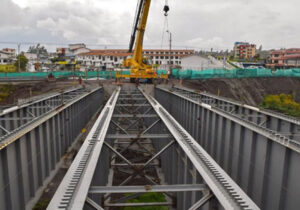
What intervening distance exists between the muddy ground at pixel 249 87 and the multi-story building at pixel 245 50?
341ft

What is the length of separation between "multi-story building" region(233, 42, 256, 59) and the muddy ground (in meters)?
104

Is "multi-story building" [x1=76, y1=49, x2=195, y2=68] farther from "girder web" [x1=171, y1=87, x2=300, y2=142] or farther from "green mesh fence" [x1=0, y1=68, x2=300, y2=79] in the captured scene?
"girder web" [x1=171, y1=87, x2=300, y2=142]

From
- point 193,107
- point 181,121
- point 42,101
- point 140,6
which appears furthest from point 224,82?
point 42,101

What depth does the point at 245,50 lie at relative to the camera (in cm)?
15300

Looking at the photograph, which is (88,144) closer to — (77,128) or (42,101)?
(42,101)

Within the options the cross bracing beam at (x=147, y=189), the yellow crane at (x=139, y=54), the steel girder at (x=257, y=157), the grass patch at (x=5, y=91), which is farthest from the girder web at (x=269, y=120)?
the grass patch at (x=5, y=91)

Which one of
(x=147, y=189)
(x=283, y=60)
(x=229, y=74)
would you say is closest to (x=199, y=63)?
(x=229, y=74)

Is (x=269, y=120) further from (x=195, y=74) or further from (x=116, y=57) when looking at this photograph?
(x=116, y=57)

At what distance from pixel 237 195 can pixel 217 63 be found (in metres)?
80.4

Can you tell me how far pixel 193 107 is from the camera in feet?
44.5

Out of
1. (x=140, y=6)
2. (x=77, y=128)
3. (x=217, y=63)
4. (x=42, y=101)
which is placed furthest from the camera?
(x=217, y=63)

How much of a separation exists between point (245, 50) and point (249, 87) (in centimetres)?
11775

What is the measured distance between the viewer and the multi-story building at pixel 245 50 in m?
150

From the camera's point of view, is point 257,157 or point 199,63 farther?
point 199,63
